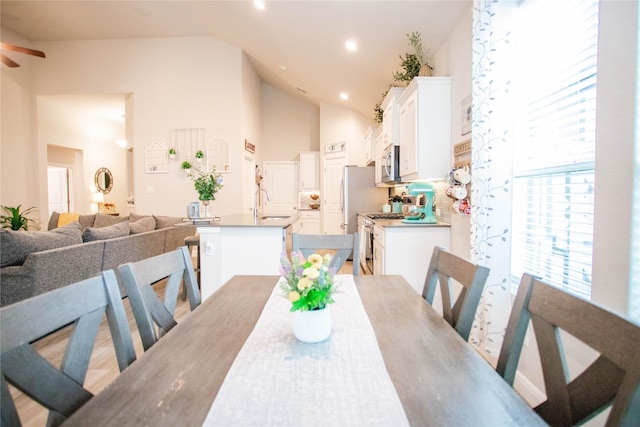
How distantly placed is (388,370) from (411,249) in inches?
90.7

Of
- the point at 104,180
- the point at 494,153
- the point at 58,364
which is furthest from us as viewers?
the point at 104,180

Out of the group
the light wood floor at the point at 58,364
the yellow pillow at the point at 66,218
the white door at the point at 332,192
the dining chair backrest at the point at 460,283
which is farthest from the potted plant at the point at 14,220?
the dining chair backrest at the point at 460,283

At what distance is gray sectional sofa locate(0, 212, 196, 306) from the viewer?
2504 mm

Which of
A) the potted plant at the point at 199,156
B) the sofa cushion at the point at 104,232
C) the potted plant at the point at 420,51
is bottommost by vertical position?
the sofa cushion at the point at 104,232

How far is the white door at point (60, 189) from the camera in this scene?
26.2 feet

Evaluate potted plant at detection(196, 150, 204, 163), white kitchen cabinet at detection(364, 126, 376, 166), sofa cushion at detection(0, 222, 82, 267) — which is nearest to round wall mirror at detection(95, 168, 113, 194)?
potted plant at detection(196, 150, 204, 163)

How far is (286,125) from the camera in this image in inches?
319

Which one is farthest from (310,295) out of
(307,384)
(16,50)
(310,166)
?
(310,166)

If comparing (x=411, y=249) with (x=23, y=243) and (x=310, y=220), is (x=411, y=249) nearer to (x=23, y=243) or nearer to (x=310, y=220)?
(x=23, y=243)

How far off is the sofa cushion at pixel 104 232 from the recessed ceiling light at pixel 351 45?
3491mm

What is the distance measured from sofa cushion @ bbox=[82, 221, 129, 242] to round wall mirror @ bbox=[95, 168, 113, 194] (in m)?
6.05

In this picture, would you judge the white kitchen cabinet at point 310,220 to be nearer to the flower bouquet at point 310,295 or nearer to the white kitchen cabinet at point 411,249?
the white kitchen cabinet at point 411,249

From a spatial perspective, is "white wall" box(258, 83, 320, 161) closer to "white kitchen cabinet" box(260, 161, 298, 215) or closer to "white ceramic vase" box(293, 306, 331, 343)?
"white kitchen cabinet" box(260, 161, 298, 215)

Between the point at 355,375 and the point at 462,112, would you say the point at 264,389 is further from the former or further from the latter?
the point at 462,112
